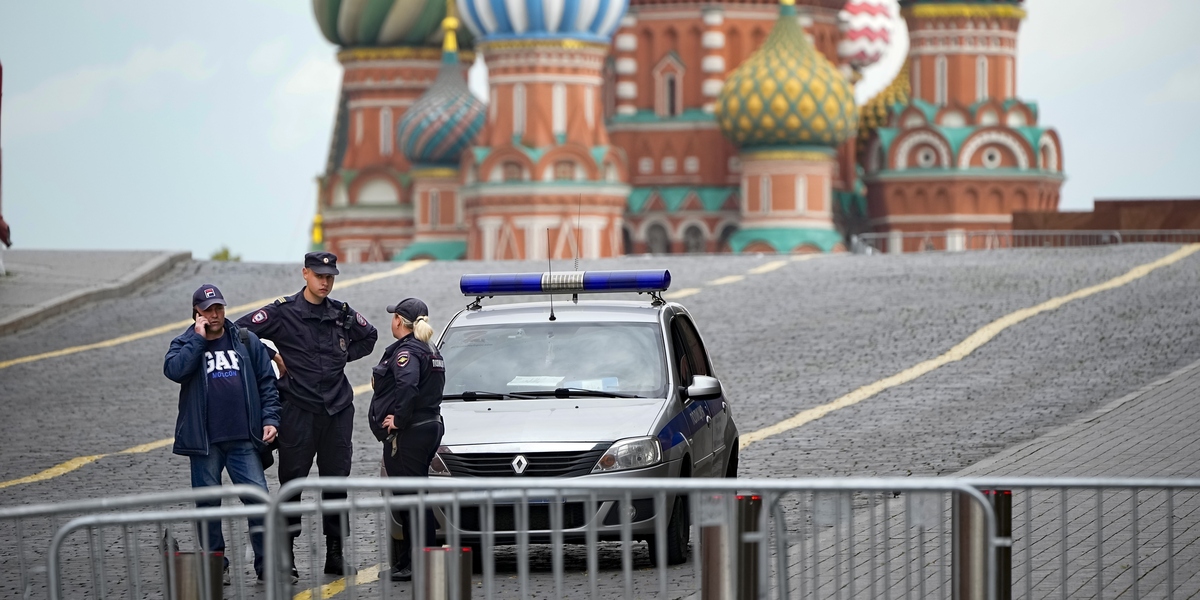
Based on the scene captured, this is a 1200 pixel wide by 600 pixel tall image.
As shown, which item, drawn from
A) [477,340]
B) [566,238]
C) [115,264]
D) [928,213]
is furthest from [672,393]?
[928,213]

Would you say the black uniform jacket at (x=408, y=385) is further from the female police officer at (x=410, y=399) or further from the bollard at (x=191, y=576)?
the bollard at (x=191, y=576)

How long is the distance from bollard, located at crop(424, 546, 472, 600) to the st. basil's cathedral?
69640 mm

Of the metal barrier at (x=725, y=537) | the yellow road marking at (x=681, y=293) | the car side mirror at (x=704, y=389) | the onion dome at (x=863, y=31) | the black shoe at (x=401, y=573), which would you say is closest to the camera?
the metal barrier at (x=725, y=537)

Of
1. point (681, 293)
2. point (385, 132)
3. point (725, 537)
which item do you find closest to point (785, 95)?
point (385, 132)

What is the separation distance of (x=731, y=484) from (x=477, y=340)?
15.0 feet

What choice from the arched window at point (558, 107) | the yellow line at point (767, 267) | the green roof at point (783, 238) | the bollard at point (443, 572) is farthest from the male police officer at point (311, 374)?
the green roof at point (783, 238)

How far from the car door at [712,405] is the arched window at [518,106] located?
67076mm

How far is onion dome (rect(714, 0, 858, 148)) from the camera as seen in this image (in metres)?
78.2

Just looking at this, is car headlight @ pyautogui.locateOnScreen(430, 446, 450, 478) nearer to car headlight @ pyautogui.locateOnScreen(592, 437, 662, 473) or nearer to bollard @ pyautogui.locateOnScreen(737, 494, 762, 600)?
car headlight @ pyautogui.locateOnScreen(592, 437, 662, 473)

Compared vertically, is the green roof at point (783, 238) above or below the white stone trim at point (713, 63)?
below

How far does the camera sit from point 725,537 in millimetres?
7176

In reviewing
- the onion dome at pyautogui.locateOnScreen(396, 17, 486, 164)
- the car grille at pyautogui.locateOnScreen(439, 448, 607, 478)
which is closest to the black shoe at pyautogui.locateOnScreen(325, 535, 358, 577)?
the car grille at pyautogui.locateOnScreen(439, 448, 607, 478)

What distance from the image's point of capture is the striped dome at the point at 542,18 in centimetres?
7744

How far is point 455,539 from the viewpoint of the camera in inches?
286
